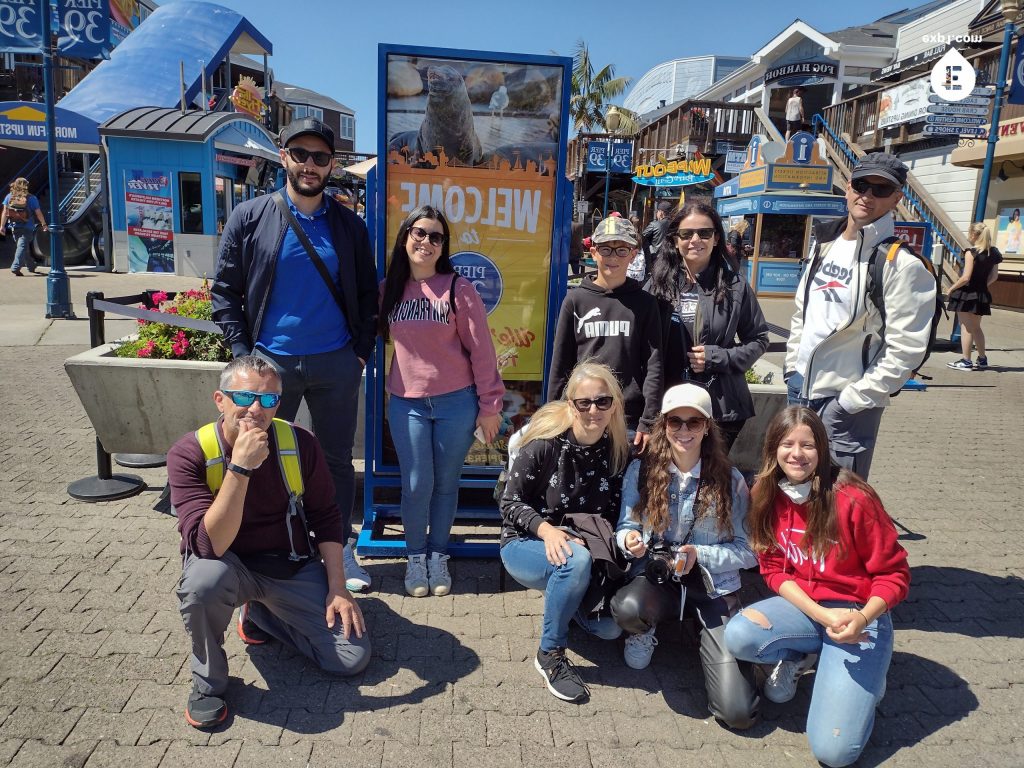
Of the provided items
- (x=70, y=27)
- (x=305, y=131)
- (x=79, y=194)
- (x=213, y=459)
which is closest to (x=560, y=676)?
(x=213, y=459)

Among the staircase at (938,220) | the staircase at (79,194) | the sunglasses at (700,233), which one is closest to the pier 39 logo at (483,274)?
the sunglasses at (700,233)

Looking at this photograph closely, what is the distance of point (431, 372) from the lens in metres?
3.43

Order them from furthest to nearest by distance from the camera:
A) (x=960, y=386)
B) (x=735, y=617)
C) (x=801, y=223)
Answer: (x=801, y=223) → (x=960, y=386) → (x=735, y=617)

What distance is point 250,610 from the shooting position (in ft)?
10.2

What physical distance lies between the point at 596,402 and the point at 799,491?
0.86 meters

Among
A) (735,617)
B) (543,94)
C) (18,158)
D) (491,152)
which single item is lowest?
(735,617)

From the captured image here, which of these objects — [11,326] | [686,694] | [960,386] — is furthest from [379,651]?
[11,326]

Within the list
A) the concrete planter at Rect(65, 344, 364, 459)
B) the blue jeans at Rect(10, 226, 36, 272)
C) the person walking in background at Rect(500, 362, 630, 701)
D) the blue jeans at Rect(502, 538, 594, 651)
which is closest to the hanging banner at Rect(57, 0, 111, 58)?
the blue jeans at Rect(10, 226, 36, 272)

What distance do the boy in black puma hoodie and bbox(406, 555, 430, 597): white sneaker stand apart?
3.92 feet

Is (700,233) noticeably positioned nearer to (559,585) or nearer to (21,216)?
(559,585)

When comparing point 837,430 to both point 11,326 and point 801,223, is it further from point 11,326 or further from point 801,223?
point 801,223

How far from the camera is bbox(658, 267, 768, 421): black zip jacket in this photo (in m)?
3.48

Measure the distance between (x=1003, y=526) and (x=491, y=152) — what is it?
3.96 metres

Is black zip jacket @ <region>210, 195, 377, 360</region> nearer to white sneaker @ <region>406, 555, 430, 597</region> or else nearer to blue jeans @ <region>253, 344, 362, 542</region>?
blue jeans @ <region>253, 344, 362, 542</region>
